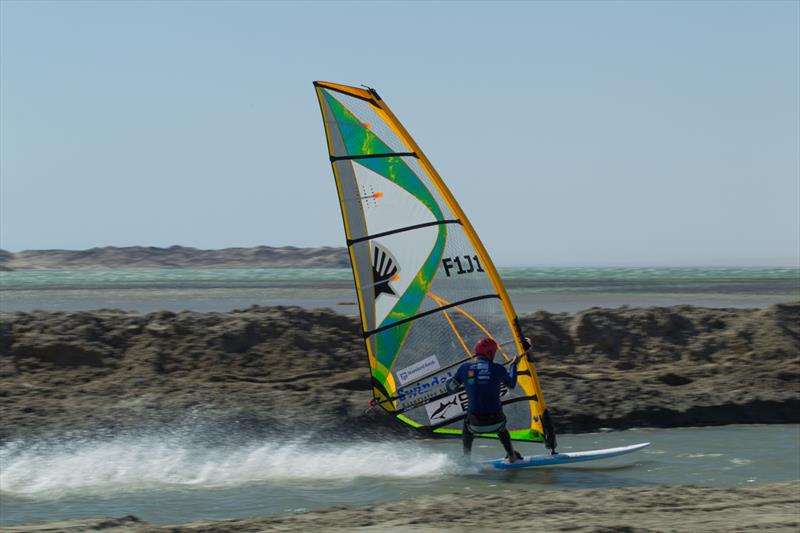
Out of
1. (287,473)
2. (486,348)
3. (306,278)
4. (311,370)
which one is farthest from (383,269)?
(306,278)

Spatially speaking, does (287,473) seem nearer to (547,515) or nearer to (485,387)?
(485,387)

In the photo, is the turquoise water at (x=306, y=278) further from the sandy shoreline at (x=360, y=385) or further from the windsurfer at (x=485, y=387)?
the windsurfer at (x=485, y=387)

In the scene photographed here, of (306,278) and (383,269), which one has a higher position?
(383,269)

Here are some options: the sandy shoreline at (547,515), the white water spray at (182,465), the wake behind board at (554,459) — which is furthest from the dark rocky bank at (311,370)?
the sandy shoreline at (547,515)

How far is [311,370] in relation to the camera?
15648mm

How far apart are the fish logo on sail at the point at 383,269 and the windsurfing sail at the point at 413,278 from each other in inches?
0.4

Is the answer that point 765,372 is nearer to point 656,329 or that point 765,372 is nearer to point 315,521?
point 656,329

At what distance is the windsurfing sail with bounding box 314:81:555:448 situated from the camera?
10.5m

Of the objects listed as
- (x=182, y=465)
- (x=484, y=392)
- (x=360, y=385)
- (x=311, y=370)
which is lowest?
(x=182, y=465)

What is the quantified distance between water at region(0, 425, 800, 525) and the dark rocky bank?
75cm

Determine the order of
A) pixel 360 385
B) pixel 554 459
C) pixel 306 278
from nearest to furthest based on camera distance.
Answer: pixel 554 459 < pixel 360 385 < pixel 306 278

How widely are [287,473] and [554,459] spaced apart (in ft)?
8.94

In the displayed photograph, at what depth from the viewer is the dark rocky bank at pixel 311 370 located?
12.9 metres

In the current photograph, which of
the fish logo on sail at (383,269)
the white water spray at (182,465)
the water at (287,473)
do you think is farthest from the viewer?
the fish logo on sail at (383,269)
